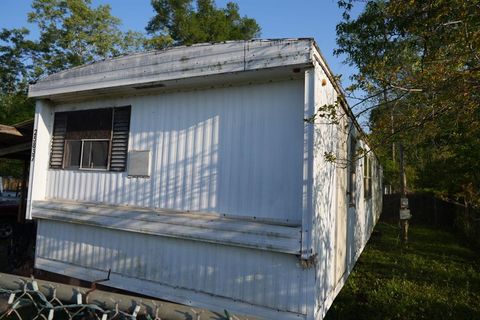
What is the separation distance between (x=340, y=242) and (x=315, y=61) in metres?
2.74

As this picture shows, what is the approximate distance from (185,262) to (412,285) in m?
4.52

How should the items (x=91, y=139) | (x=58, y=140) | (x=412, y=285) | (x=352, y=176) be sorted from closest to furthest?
1. (x=91, y=139)
2. (x=58, y=140)
3. (x=412, y=285)
4. (x=352, y=176)

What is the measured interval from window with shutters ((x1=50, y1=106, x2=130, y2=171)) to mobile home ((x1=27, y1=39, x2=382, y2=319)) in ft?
0.07

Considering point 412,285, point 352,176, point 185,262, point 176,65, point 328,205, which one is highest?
point 176,65

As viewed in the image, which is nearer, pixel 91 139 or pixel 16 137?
pixel 91 139

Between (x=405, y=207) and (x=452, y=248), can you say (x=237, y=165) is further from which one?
(x=452, y=248)

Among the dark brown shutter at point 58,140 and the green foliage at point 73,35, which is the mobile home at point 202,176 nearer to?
the dark brown shutter at point 58,140

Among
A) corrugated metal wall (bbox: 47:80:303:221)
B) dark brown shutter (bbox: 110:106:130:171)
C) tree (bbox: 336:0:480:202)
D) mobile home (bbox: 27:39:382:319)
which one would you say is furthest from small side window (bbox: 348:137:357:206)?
dark brown shutter (bbox: 110:106:130:171)

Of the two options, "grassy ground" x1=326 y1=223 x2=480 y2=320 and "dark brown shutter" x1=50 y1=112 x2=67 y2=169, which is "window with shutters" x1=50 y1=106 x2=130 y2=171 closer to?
"dark brown shutter" x1=50 y1=112 x2=67 y2=169

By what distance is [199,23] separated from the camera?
26000mm

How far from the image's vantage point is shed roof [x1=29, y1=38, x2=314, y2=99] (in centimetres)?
374

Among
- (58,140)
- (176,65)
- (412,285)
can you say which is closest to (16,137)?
(58,140)

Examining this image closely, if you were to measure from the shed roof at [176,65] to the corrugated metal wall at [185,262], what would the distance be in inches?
77.0

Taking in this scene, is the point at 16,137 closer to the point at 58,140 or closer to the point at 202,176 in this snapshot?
the point at 58,140
